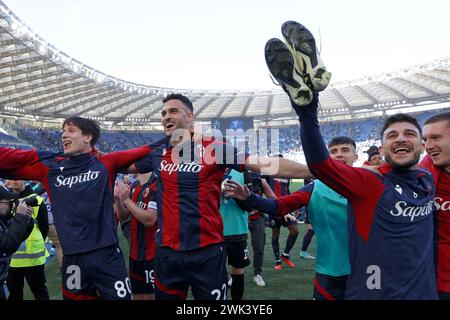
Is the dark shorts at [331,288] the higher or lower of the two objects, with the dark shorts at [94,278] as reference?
lower

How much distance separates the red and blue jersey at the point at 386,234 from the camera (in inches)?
86.9

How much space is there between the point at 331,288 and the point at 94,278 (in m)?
1.89

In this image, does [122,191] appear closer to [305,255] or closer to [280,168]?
[280,168]

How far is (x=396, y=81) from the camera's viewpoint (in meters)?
30.8

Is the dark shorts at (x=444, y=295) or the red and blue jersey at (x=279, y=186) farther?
the red and blue jersey at (x=279, y=186)

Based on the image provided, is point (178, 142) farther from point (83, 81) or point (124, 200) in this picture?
point (83, 81)

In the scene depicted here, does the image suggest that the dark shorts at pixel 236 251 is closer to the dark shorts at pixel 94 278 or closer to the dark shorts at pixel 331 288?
the dark shorts at pixel 331 288

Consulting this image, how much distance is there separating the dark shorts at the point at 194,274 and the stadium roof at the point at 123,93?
18584 millimetres

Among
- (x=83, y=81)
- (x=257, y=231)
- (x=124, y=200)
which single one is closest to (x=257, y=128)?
(x=83, y=81)

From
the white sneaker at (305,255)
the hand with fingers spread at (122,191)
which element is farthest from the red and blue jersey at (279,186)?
the hand with fingers spread at (122,191)

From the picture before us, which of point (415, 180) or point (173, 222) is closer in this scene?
point (415, 180)

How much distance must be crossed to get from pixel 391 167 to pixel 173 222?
1.67m

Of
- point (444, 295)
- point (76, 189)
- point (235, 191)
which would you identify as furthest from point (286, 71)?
point (76, 189)

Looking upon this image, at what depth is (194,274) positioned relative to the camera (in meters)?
2.93
